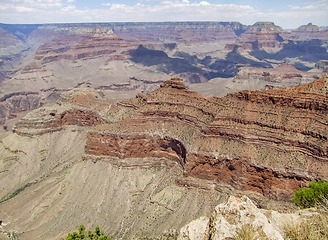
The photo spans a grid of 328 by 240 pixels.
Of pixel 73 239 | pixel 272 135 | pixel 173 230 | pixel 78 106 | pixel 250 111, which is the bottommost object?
pixel 173 230

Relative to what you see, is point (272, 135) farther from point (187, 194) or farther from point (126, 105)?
point (126, 105)

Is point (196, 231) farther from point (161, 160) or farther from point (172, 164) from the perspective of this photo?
point (161, 160)

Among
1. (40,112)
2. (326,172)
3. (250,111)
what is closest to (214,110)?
(250,111)

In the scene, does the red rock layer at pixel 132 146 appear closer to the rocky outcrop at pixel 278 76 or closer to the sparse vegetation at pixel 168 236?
the sparse vegetation at pixel 168 236

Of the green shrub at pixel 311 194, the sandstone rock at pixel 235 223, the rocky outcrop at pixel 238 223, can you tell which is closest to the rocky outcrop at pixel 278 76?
the green shrub at pixel 311 194

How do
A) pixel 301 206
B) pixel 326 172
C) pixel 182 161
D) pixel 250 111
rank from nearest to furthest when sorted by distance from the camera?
1. pixel 301 206
2. pixel 326 172
3. pixel 250 111
4. pixel 182 161

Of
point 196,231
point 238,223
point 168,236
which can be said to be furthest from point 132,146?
point 238,223

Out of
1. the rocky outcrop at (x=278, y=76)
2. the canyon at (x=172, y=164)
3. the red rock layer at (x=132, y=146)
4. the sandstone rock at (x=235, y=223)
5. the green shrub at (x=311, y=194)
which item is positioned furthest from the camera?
the rocky outcrop at (x=278, y=76)
